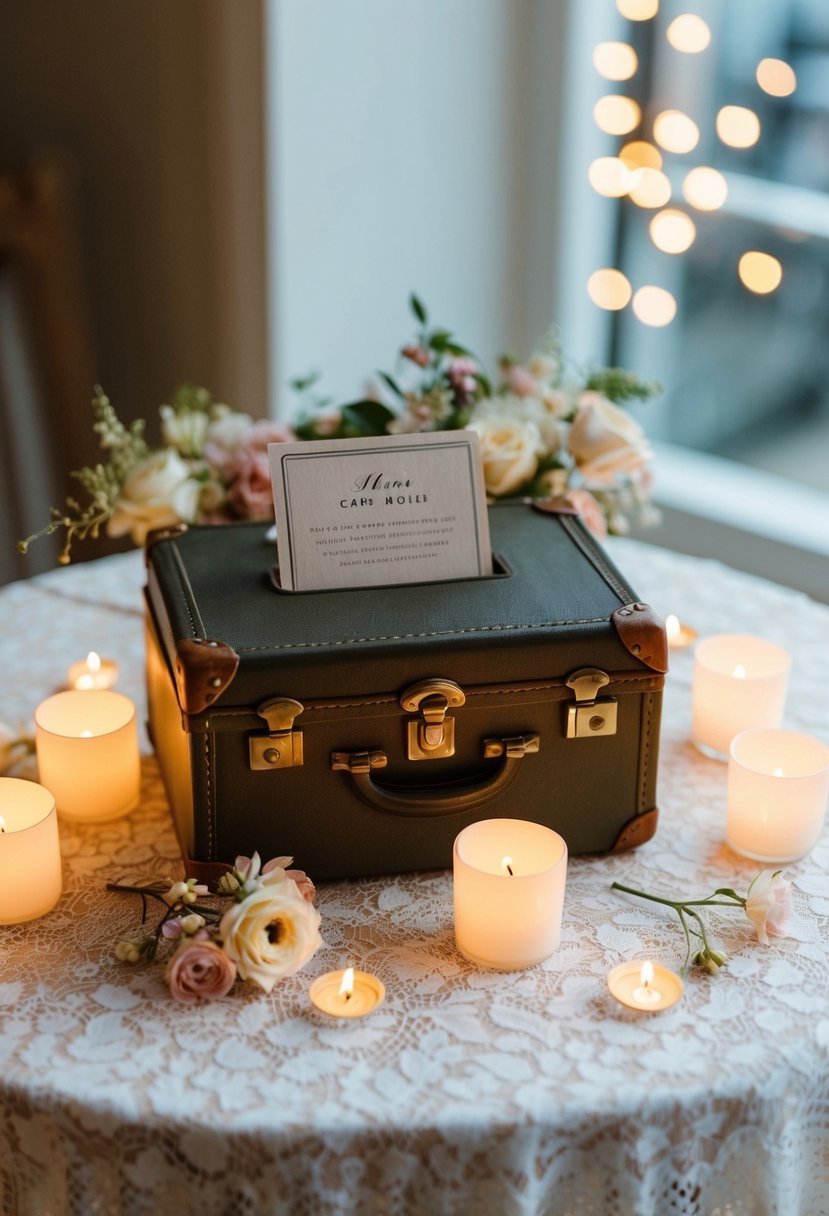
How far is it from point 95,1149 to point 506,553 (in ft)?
2.23

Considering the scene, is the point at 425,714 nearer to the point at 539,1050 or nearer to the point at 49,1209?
the point at 539,1050

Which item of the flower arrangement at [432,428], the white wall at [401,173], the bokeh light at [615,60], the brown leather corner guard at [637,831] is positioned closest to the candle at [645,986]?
the brown leather corner guard at [637,831]

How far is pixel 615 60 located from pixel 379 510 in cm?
152

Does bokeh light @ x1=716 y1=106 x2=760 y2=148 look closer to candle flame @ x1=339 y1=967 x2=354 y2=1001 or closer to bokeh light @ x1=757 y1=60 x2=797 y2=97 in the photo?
bokeh light @ x1=757 y1=60 x2=797 y2=97

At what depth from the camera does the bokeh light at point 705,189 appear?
2379 millimetres

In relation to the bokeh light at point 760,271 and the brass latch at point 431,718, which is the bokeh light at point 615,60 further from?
the brass latch at point 431,718

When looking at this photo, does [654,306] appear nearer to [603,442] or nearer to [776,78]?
[776,78]

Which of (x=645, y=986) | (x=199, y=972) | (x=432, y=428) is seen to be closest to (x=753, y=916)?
(x=645, y=986)

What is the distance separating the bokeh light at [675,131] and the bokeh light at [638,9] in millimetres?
166

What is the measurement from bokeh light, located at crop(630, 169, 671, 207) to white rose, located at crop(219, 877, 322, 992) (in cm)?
178

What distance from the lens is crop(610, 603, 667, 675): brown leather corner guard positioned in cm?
121

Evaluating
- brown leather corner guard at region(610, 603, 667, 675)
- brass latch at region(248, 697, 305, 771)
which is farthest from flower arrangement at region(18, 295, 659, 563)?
brass latch at region(248, 697, 305, 771)

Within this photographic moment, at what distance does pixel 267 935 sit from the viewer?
108 centimetres

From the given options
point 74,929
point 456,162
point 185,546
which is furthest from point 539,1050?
point 456,162
